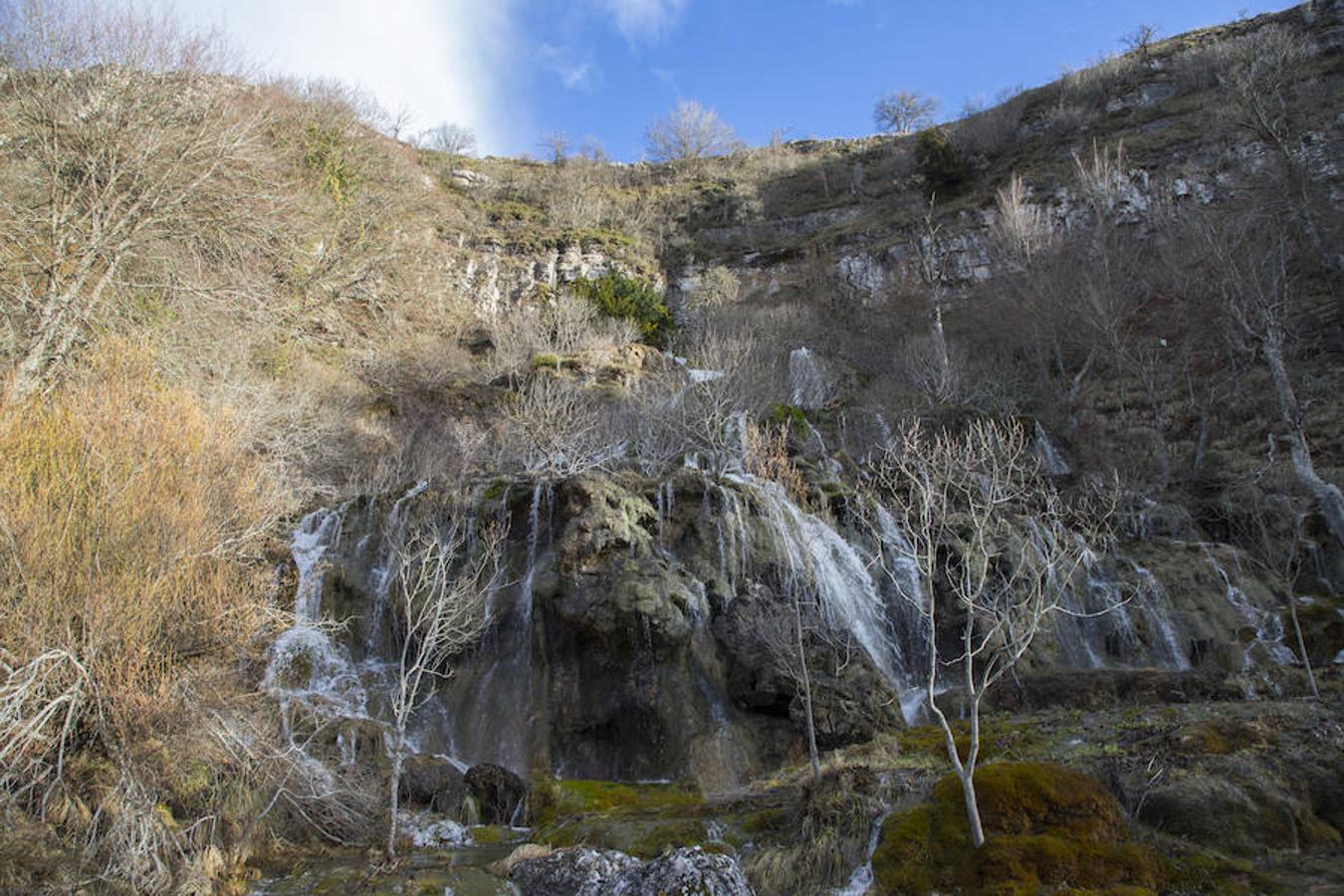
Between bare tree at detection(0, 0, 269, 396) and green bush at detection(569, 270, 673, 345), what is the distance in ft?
68.9

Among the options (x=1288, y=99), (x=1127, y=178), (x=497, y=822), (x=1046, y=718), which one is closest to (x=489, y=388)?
(x=497, y=822)

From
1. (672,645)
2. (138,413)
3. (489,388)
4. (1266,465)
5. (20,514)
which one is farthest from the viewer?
(489,388)

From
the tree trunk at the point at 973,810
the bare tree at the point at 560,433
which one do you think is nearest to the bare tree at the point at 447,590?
the bare tree at the point at 560,433

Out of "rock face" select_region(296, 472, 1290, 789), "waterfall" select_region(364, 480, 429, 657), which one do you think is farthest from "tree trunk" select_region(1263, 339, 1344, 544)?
"waterfall" select_region(364, 480, 429, 657)

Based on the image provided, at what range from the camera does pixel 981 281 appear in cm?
3984

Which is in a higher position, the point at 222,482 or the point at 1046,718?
the point at 222,482

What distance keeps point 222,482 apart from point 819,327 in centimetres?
3082

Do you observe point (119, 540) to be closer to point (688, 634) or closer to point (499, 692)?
point (499, 692)

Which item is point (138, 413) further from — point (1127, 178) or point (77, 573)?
point (1127, 178)

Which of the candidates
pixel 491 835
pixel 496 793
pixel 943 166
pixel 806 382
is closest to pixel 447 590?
pixel 496 793

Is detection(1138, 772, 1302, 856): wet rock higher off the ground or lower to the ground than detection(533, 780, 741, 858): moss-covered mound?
higher

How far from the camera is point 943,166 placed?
48438 millimetres

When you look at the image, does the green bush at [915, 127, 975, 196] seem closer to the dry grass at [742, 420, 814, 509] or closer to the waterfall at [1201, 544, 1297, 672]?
the dry grass at [742, 420, 814, 509]

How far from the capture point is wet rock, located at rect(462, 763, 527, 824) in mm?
10836
